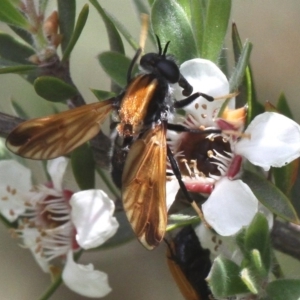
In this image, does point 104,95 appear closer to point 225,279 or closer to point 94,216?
point 94,216

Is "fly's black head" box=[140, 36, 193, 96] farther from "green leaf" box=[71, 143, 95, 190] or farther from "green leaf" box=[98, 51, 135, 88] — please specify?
"green leaf" box=[71, 143, 95, 190]

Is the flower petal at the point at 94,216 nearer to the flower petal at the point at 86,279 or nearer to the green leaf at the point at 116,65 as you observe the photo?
the flower petal at the point at 86,279

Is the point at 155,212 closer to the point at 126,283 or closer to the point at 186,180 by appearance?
the point at 186,180

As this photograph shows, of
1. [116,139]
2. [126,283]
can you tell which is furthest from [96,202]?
[126,283]

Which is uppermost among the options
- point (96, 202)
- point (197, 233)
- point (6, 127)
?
point (6, 127)

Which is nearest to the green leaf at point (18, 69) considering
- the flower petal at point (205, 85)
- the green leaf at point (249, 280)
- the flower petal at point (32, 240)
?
the flower petal at point (205, 85)

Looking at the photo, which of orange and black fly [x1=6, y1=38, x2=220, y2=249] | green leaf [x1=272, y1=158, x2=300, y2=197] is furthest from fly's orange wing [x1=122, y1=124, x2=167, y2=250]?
green leaf [x1=272, y1=158, x2=300, y2=197]
